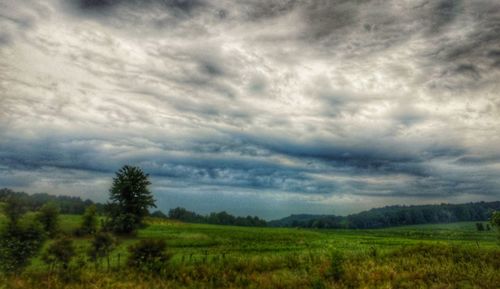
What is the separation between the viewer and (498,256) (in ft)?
82.4

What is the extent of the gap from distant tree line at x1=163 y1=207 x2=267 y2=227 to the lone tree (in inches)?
4141

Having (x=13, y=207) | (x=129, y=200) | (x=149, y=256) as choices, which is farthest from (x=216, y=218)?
(x=149, y=256)

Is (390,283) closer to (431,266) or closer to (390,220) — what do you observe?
(431,266)

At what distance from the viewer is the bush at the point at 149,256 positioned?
18.5 metres

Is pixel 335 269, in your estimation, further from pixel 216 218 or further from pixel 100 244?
pixel 216 218

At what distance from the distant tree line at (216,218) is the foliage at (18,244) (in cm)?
12470

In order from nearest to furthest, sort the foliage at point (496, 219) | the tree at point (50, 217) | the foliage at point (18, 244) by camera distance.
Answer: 1. the foliage at point (18, 244)
2. the foliage at point (496, 219)
3. the tree at point (50, 217)

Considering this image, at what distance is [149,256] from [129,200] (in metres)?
19.9

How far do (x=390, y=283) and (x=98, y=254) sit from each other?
17.7 metres

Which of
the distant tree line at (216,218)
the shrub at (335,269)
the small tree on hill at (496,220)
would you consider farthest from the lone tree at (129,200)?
the distant tree line at (216,218)

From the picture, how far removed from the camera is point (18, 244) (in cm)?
1692

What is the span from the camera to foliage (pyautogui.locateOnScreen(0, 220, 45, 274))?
662 inches

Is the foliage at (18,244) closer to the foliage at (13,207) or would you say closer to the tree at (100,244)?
the tree at (100,244)

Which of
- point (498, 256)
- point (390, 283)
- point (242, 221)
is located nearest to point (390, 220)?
point (242, 221)
